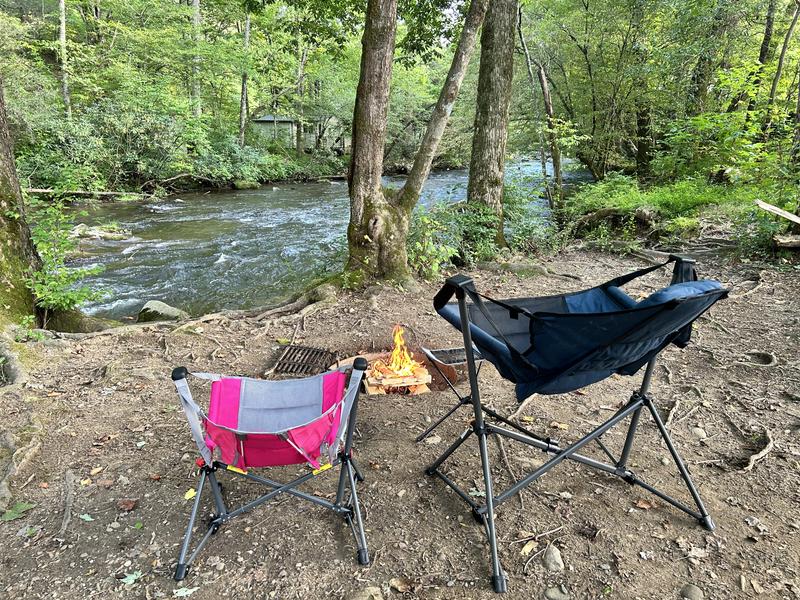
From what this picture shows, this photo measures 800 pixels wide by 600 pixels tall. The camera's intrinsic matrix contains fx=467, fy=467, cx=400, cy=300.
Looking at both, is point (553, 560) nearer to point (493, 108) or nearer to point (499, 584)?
point (499, 584)

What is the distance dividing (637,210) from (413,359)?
7.05 m

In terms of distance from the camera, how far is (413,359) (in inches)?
157

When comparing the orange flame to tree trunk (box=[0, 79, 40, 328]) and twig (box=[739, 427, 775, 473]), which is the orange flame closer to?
twig (box=[739, 427, 775, 473])

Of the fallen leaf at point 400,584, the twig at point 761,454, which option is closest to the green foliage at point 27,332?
the fallen leaf at point 400,584

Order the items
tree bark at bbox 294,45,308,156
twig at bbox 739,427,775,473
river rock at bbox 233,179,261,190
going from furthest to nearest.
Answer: tree bark at bbox 294,45,308,156
river rock at bbox 233,179,261,190
twig at bbox 739,427,775,473

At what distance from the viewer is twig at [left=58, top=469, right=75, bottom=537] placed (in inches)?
87.9

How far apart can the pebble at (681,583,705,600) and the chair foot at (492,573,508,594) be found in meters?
0.69

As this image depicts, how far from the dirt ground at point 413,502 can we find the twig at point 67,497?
0.04ft

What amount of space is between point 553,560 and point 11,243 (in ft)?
17.3

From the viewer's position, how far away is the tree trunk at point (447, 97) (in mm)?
5848

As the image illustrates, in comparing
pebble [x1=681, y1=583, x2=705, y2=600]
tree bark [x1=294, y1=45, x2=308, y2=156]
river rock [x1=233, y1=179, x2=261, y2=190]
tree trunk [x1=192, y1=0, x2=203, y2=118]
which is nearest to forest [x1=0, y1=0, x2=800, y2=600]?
Result: pebble [x1=681, y1=583, x2=705, y2=600]

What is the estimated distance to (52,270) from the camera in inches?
190

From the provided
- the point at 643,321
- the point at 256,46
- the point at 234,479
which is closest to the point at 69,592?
the point at 234,479

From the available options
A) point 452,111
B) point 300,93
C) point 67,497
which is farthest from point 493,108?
point 300,93
